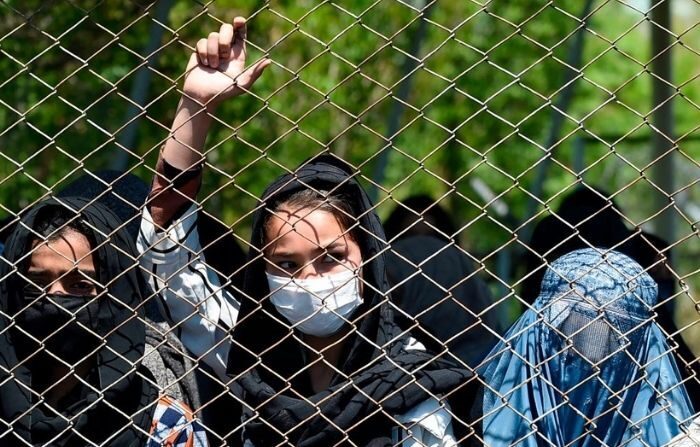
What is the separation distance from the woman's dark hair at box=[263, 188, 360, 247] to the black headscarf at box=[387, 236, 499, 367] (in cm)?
109

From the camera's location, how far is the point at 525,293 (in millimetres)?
4156

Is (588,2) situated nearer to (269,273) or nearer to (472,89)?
(269,273)

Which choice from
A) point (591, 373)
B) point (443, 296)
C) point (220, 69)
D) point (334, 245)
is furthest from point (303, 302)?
point (443, 296)

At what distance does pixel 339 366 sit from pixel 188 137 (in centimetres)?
72

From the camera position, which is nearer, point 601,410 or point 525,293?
point 601,410

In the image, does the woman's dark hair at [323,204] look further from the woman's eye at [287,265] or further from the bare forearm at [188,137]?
the bare forearm at [188,137]

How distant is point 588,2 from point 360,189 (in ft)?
14.6

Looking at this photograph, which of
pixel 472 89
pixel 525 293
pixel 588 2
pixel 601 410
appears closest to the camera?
pixel 601 410

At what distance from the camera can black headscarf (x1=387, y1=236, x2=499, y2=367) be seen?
14.6 ft

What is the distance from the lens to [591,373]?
9.93 feet

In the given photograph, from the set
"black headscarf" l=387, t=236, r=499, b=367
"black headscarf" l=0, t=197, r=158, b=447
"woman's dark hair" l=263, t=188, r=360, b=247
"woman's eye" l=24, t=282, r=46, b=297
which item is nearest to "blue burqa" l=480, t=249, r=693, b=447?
"woman's dark hair" l=263, t=188, r=360, b=247

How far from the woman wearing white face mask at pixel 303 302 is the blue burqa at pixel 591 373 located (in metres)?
0.16

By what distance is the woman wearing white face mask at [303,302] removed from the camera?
9.98ft

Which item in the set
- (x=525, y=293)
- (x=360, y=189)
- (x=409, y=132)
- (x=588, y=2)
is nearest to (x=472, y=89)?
(x=409, y=132)
